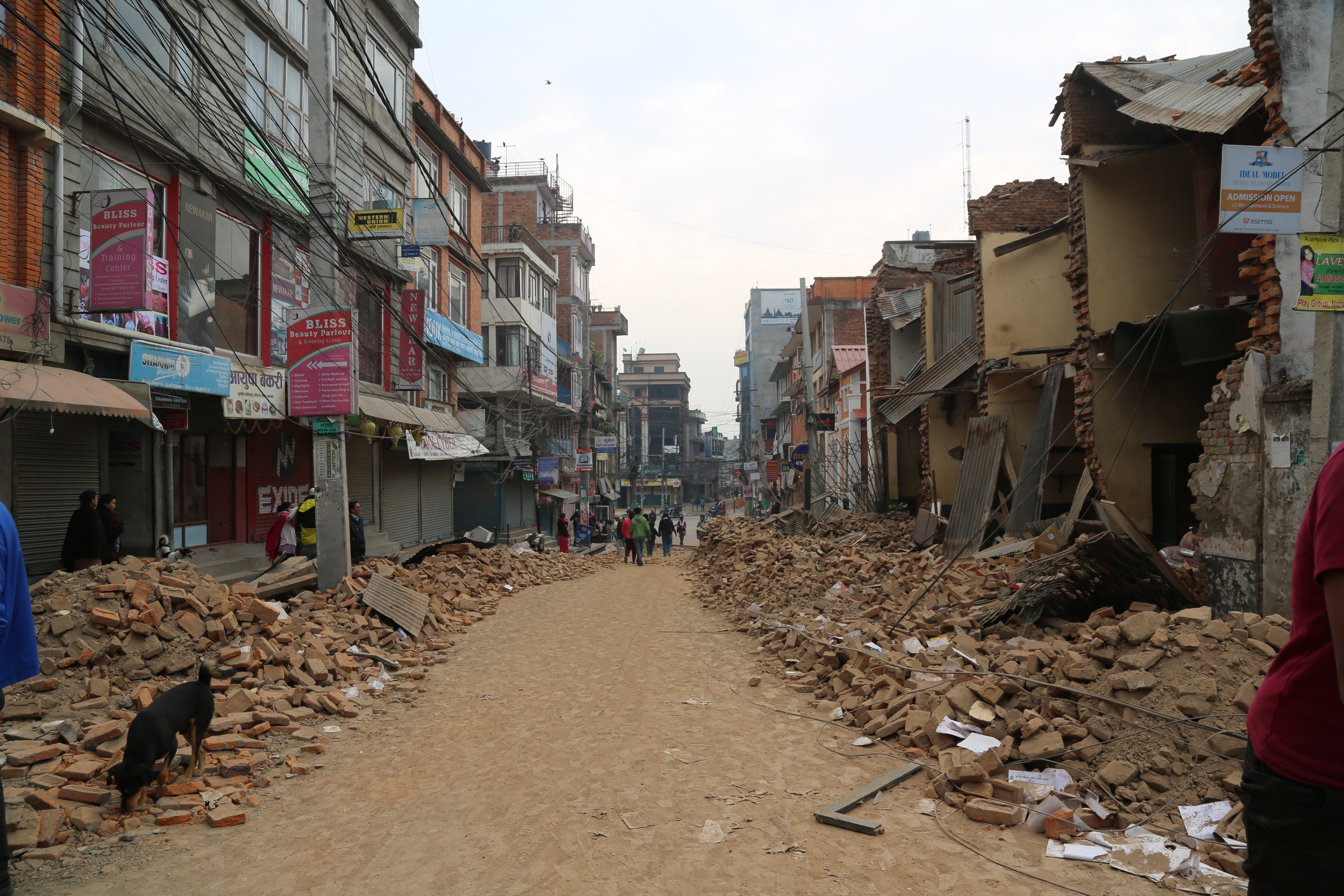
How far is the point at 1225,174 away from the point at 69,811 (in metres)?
10.4

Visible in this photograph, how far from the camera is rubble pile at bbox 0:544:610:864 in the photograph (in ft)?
17.1

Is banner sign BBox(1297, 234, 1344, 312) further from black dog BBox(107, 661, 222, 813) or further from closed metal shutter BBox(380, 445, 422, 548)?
closed metal shutter BBox(380, 445, 422, 548)

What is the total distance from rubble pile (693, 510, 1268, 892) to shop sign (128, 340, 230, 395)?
10662mm

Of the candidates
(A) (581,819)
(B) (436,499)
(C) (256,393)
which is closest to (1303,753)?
(A) (581,819)

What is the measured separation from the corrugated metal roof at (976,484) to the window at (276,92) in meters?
14.9

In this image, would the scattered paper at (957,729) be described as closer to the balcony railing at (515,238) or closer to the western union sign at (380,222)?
the western union sign at (380,222)

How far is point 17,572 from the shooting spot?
328 cm

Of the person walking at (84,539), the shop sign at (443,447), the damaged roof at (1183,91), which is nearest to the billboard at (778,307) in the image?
the shop sign at (443,447)

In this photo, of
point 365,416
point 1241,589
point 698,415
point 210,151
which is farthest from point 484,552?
point 698,415

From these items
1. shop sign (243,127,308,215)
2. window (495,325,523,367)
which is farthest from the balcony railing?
shop sign (243,127,308,215)

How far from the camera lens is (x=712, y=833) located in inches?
193

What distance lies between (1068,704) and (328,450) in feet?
33.4

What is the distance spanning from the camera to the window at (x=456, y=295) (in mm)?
29359

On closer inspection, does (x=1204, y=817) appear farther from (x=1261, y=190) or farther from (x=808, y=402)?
(x=808, y=402)
